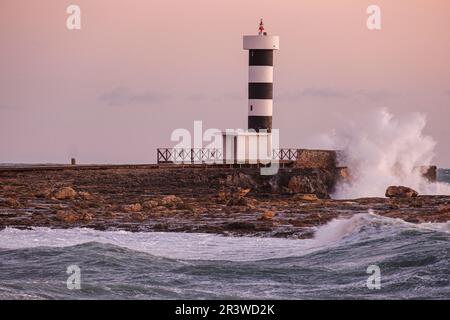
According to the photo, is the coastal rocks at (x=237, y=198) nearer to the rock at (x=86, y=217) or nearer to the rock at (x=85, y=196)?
the rock at (x=85, y=196)

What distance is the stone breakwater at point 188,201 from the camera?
29.2 metres

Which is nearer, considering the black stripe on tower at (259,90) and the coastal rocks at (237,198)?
the coastal rocks at (237,198)

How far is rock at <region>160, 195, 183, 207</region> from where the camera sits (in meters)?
33.2

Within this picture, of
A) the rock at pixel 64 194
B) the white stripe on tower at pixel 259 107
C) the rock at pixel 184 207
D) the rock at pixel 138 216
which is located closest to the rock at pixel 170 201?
the rock at pixel 184 207

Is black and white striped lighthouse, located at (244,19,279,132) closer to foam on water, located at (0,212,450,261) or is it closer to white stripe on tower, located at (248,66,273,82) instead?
white stripe on tower, located at (248,66,273,82)

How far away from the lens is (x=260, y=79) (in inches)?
1673

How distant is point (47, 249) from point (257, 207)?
9.17m

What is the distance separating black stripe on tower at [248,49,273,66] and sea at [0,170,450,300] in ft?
47.3

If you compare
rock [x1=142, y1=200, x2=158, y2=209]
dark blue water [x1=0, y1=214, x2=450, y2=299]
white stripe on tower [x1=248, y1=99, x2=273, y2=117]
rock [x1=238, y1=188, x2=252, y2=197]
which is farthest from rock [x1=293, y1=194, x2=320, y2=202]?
dark blue water [x1=0, y1=214, x2=450, y2=299]

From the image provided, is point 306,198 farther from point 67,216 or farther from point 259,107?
point 67,216

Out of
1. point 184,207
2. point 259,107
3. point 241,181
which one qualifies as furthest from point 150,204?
point 259,107

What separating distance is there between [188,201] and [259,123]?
854 centimetres

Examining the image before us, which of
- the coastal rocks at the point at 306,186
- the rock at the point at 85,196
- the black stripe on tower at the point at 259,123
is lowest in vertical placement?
the rock at the point at 85,196
